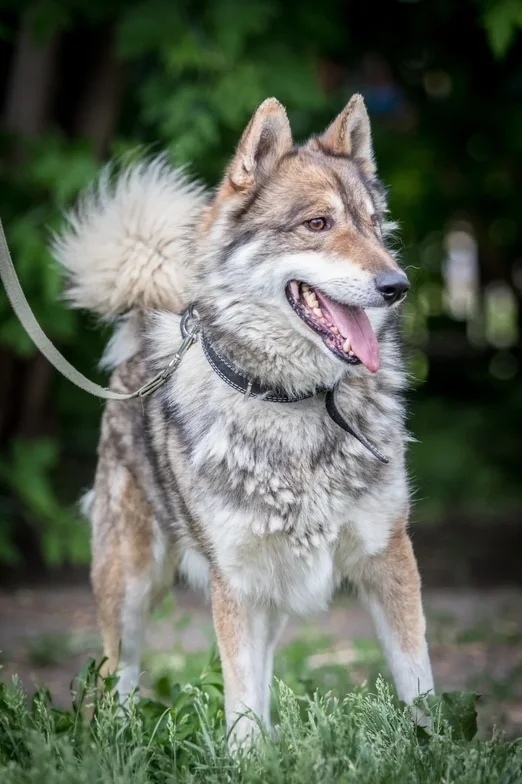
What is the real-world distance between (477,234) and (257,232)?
291 inches

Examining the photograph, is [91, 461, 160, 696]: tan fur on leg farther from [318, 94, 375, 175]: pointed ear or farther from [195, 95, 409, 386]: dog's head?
[318, 94, 375, 175]: pointed ear

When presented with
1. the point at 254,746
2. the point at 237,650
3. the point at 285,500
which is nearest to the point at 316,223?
the point at 285,500

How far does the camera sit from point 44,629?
681cm

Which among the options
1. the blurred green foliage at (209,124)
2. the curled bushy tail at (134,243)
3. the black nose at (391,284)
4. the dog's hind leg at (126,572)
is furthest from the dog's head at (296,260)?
the blurred green foliage at (209,124)

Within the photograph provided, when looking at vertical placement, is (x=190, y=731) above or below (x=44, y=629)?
above

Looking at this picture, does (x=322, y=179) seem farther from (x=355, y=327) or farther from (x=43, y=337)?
(x=43, y=337)

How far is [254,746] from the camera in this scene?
315 centimetres

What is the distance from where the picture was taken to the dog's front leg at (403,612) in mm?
3619

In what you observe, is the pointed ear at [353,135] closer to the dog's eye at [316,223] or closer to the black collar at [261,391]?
the dog's eye at [316,223]

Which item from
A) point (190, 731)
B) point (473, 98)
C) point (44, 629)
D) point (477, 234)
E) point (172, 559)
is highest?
point (473, 98)

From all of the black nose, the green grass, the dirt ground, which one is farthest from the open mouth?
the dirt ground

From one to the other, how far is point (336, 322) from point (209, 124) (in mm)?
3132

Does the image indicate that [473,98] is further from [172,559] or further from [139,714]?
[139,714]

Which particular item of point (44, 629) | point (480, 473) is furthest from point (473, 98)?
point (44, 629)
